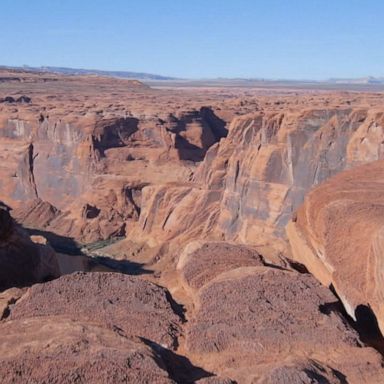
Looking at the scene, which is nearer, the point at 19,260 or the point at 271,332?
the point at 271,332

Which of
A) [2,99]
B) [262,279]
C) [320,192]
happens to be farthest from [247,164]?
[2,99]

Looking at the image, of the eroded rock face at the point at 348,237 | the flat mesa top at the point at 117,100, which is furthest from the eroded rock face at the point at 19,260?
the flat mesa top at the point at 117,100

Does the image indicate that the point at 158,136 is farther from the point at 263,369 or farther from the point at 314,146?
the point at 263,369

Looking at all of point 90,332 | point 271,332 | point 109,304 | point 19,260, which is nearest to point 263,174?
point 19,260

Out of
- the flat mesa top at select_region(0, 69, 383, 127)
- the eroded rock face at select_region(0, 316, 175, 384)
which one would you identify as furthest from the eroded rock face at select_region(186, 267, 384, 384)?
the flat mesa top at select_region(0, 69, 383, 127)

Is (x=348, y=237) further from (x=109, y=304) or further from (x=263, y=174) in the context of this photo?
(x=263, y=174)

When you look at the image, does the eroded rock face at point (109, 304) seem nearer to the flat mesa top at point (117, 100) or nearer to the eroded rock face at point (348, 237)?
the eroded rock face at point (348, 237)
